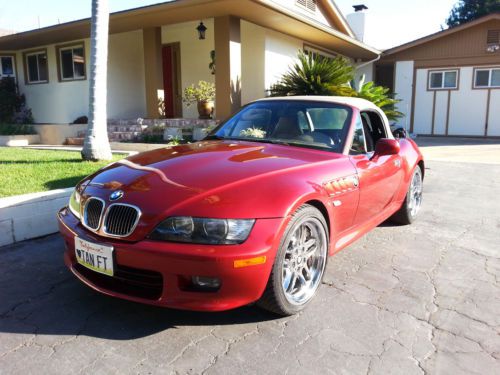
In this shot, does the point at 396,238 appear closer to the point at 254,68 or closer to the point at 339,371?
the point at 339,371

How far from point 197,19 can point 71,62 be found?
5.69m

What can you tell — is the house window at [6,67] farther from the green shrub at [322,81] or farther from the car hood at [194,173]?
the car hood at [194,173]

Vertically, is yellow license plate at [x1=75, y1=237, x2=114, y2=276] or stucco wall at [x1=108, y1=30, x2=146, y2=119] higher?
stucco wall at [x1=108, y1=30, x2=146, y2=119]

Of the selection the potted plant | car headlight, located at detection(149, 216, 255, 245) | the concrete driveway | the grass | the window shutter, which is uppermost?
the window shutter

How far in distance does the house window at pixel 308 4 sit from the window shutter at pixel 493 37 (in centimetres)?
741

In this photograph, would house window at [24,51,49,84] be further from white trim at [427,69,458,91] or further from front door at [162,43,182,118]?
white trim at [427,69,458,91]

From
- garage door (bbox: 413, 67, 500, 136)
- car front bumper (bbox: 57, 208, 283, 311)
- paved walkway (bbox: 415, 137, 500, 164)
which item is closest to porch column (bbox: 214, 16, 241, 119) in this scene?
paved walkway (bbox: 415, 137, 500, 164)

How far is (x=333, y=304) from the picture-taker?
303cm

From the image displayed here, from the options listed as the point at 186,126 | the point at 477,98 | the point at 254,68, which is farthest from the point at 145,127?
the point at 477,98

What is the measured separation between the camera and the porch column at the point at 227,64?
34.4ft

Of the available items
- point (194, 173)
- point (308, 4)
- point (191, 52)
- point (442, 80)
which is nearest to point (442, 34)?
point (442, 80)

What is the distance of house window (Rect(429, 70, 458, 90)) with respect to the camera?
59.8ft

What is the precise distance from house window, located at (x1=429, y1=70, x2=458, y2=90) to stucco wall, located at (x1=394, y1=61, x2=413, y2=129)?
859 mm

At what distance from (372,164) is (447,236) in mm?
1542
